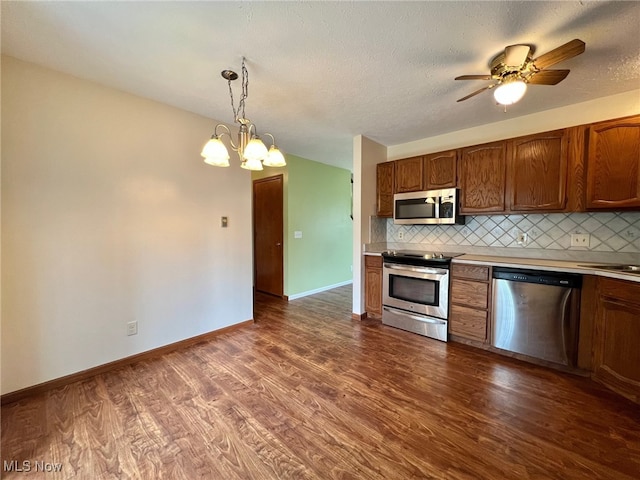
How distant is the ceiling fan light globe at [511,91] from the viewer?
1.69 m

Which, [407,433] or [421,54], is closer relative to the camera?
[407,433]

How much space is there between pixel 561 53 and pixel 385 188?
2.19 metres

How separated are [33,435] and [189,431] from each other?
93 centimetres

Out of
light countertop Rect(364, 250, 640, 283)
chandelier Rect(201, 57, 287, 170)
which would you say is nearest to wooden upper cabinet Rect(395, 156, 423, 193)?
light countertop Rect(364, 250, 640, 283)

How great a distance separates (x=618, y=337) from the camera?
6.26 feet

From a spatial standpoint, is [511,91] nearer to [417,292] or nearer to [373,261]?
[417,292]

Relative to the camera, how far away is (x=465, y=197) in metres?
2.96

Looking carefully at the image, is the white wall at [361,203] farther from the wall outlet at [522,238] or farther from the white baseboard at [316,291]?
the wall outlet at [522,238]

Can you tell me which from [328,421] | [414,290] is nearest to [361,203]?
[414,290]

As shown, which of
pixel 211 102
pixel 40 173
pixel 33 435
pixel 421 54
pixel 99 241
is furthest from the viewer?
pixel 211 102

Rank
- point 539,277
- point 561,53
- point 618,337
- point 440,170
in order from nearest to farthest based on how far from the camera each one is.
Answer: point 561,53
point 618,337
point 539,277
point 440,170

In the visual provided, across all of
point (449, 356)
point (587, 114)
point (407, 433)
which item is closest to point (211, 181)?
point (407, 433)

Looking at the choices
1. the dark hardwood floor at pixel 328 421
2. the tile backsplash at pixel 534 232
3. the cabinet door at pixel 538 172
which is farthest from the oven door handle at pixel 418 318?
the cabinet door at pixel 538 172

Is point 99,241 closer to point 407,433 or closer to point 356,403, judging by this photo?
point 356,403
